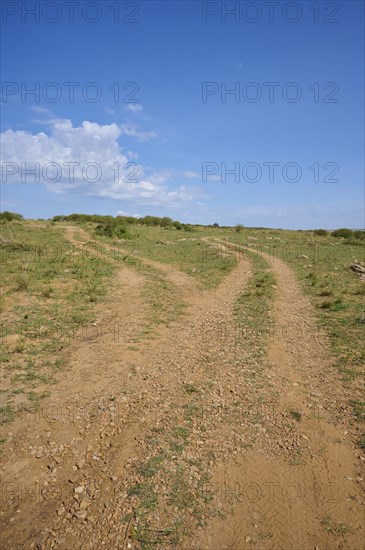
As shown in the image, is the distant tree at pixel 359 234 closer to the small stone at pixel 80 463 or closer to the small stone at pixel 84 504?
the small stone at pixel 80 463

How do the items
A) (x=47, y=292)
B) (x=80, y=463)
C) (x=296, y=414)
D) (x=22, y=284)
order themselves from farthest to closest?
1. (x=22, y=284)
2. (x=47, y=292)
3. (x=296, y=414)
4. (x=80, y=463)

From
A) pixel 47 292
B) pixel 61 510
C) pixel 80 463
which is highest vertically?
pixel 47 292

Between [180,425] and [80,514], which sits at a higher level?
[180,425]

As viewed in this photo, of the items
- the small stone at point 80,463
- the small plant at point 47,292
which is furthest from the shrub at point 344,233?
the small stone at point 80,463

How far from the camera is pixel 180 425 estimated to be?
4988 mm

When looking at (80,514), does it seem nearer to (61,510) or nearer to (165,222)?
(61,510)

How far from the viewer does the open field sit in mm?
3486

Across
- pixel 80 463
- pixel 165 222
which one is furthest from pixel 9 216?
pixel 80 463

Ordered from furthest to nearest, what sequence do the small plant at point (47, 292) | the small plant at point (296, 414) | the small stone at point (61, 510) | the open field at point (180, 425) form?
the small plant at point (47, 292), the small plant at point (296, 414), the small stone at point (61, 510), the open field at point (180, 425)

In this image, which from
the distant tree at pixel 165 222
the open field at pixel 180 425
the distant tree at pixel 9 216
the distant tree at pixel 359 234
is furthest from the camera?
the distant tree at pixel 165 222

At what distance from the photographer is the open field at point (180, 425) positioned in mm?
3486

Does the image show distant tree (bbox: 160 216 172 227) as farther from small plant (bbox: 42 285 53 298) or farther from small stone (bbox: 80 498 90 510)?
small stone (bbox: 80 498 90 510)

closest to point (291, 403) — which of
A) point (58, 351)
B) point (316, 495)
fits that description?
point (316, 495)

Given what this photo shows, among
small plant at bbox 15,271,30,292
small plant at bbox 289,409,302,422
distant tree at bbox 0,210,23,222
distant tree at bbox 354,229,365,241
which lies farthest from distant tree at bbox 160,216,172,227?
small plant at bbox 289,409,302,422
